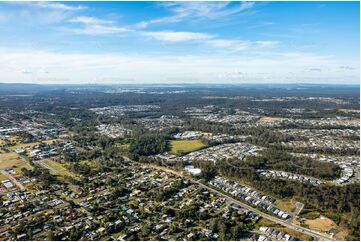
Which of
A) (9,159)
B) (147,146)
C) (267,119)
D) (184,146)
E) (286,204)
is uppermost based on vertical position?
(267,119)

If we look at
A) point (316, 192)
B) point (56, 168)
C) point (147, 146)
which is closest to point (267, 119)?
point (147, 146)

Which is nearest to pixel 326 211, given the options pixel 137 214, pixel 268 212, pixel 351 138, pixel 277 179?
pixel 268 212

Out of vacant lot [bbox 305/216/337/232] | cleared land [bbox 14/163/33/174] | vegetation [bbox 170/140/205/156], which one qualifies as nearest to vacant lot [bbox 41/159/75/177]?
cleared land [bbox 14/163/33/174]

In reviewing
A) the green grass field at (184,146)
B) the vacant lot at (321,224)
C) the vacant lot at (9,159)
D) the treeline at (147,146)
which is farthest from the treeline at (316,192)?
the vacant lot at (9,159)

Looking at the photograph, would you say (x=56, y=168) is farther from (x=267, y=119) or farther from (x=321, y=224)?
(x=267, y=119)

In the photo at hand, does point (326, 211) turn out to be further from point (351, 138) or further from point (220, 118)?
point (220, 118)

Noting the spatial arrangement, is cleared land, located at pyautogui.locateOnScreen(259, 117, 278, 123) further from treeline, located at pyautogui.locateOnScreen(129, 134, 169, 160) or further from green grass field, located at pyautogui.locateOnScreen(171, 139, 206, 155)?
treeline, located at pyautogui.locateOnScreen(129, 134, 169, 160)

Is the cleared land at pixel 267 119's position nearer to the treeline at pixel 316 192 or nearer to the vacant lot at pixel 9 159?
the treeline at pixel 316 192
